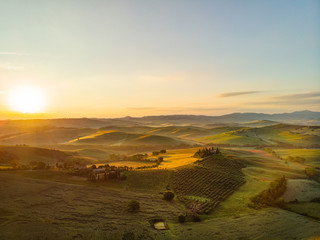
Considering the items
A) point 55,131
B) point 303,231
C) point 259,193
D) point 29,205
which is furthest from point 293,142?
point 55,131

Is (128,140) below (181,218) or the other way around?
below

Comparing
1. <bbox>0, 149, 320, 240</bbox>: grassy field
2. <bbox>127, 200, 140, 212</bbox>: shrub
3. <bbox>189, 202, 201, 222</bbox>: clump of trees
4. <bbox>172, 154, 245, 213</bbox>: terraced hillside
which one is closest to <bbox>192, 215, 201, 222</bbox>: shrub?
<bbox>189, 202, 201, 222</bbox>: clump of trees

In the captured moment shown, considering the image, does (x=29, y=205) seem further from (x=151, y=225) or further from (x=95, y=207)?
(x=151, y=225)

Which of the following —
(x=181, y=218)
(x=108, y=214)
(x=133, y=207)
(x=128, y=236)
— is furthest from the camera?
(x=133, y=207)

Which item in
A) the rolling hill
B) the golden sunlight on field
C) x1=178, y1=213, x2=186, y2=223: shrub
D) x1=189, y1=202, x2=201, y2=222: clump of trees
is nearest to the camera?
x1=178, y1=213, x2=186, y2=223: shrub

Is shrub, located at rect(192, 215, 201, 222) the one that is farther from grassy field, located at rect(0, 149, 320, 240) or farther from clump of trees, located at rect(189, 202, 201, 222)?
grassy field, located at rect(0, 149, 320, 240)

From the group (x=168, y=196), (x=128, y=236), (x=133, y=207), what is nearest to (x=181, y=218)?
(x=168, y=196)

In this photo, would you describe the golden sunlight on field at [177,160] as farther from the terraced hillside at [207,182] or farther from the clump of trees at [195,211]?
the clump of trees at [195,211]

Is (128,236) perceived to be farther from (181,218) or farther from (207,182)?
(207,182)
